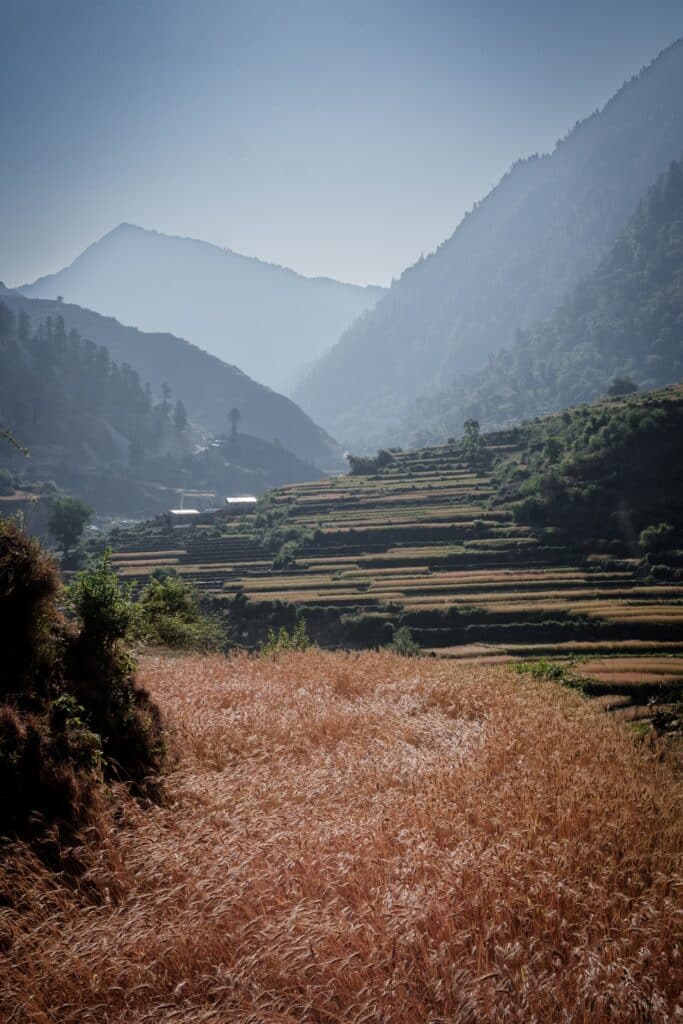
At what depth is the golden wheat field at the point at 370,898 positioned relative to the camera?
4.52 metres

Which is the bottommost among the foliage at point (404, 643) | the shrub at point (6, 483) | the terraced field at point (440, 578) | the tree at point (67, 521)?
the foliage at point (404, 643)

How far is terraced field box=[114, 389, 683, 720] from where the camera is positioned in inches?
2126

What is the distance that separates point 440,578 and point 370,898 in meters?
72.0

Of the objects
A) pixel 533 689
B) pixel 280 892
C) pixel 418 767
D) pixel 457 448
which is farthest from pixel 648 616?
pixel 457 448

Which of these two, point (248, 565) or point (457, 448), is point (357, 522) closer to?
point (248, 565)

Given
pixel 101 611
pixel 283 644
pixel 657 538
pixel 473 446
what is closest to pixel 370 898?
pixel 101 611

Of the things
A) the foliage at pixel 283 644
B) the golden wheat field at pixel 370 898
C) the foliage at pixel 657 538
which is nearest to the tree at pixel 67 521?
the foliage at pixel 283 644

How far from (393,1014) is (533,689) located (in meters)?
10.5

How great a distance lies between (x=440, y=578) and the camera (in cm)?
7638

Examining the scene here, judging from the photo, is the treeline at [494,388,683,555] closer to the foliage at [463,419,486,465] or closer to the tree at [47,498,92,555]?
the foliage at [463,419,486,465]

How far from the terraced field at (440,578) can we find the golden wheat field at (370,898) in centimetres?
2546

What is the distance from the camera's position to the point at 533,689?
14062mm

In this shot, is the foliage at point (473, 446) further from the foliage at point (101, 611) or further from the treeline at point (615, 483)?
the foliage at point (101, 611)

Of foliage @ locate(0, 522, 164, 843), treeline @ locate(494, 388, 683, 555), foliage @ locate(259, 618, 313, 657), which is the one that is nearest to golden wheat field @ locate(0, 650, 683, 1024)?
foliage @ locate(0, 522, 164, 843)
